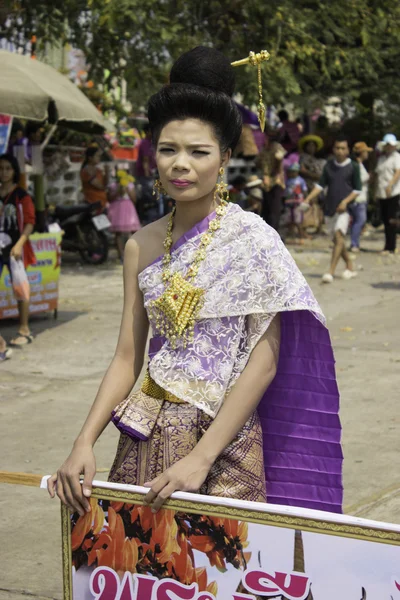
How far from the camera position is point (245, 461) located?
271cm

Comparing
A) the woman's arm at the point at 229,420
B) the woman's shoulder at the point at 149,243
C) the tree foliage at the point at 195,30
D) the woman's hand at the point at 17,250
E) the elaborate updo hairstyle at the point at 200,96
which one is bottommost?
the woman's hand at the point at 17,250

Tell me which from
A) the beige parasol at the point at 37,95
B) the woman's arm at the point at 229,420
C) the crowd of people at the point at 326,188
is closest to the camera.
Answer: the woman's arm at the point at 229,420

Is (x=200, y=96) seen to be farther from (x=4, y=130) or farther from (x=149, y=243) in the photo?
(x=4, y=130)

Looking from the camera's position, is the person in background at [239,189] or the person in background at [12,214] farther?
the person in background at [239,189]

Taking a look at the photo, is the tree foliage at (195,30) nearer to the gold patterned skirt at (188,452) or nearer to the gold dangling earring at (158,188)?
the gold dangling earring at (158,188)

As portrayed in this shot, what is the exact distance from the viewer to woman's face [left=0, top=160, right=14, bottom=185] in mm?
9289

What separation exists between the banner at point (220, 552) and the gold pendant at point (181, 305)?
0.46m

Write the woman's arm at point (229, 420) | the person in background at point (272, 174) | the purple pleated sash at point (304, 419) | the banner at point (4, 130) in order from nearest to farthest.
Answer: the woman's arm at point (229, 420), the purple pleated sash at point (304, 419), the banner at point (4, 130), the person in background at point (272, 174)

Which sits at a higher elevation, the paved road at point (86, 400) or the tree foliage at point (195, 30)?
the tree foliage at point (195, 30)

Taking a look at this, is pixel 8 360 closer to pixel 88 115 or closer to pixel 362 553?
pixel 88 115

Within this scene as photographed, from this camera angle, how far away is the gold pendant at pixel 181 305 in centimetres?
269

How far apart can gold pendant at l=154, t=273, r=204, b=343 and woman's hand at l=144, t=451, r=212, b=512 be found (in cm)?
33

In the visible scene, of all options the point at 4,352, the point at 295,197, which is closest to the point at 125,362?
the point at 4,352

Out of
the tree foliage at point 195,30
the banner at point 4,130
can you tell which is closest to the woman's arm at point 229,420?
the banner at point 4,130
